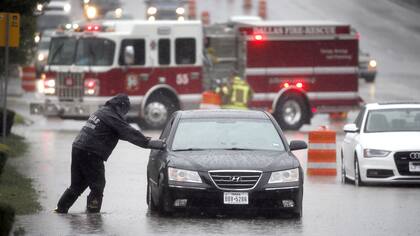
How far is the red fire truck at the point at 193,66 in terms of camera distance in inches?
1480

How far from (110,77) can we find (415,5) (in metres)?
42.1

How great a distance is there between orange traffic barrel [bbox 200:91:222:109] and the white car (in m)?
14.1

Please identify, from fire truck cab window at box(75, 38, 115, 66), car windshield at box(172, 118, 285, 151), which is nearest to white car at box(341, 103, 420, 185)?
car windshield at box(172, 118, 285, 151)

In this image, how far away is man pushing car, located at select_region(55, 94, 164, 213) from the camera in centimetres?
1769

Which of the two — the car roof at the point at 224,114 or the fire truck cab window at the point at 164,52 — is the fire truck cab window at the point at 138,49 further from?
the car roof at the point at 224,114

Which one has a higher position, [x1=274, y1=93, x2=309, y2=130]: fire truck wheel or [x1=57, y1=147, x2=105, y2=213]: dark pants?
[x1=57, y1=147, x2=105, y2=213]: dark pants

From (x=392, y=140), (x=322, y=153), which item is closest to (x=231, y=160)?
(x=392, y=140)

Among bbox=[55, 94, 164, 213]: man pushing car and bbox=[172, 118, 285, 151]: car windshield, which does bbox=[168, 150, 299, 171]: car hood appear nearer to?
bbox=[172, 118, 285, 151]: car windshield

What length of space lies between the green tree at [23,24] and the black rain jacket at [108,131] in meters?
7.36

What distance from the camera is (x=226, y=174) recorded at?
55.4 ft

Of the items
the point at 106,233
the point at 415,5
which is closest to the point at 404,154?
the point at 106,233

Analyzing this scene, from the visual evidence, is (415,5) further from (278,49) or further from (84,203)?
(84,203)

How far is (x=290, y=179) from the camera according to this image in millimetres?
17047

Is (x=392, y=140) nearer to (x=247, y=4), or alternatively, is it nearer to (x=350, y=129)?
(x=350, y=129)
